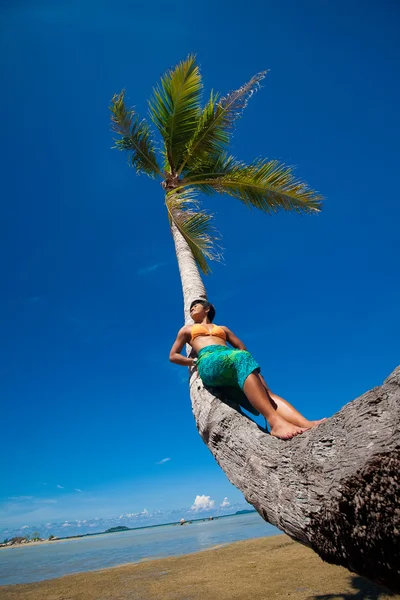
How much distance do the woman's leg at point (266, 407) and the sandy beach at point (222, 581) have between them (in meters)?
4.39

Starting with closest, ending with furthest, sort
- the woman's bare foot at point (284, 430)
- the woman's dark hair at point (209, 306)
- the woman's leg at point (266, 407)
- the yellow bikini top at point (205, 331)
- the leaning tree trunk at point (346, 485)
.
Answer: the leaning tree trunk at point (346, 485) → the woman's bare foot at point (284, 430) → the woman's leg at point (266, 407) → the yellow bikini top at point (205, 331) → the woman's dark hair at point (209, 306)

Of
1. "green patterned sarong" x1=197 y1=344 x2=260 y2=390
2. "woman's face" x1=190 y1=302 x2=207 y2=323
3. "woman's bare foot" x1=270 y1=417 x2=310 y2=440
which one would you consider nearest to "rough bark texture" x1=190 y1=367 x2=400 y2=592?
"woman's bare foot" x1=270 y1=417 x2=310 y2=440

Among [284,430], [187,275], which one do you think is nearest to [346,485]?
[284,430]

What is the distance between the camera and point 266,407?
98.0 inches

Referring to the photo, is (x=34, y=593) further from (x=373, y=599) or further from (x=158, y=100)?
(x=158, y=100)

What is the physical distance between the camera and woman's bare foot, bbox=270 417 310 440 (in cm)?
201

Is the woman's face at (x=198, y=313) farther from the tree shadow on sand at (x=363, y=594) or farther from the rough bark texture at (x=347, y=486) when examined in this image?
the tree shadow on sand at (x=363, y=594)

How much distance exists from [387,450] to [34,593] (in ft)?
31.8

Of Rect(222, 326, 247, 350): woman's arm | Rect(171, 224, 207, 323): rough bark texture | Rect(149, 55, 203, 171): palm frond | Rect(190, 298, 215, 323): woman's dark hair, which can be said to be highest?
Rect(149, 55, 203, 171): palm frond

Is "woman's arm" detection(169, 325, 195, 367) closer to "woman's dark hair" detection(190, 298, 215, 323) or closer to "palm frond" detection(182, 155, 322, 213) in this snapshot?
"woman's dark hair" detection(190, 298, 215, 323)

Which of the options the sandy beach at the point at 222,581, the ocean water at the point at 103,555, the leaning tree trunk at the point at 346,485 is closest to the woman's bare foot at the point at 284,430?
the leaning tree trunk at the point at 346,485

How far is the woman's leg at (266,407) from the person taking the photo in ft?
7.08

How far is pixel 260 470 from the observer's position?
1830 millimetres

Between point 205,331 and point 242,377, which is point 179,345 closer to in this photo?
point 205,331
